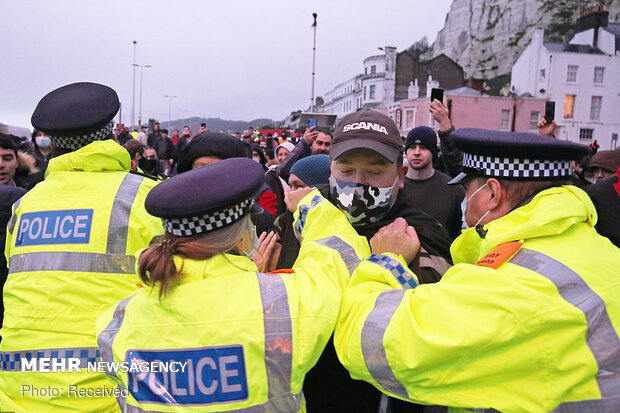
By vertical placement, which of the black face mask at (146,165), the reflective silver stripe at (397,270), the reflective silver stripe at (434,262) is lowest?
the reflective silver stripe at (434,262)

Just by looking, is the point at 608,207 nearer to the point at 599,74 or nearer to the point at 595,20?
the point at 599,74

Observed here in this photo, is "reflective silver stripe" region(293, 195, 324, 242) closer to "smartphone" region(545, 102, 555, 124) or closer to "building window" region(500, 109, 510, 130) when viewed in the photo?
"smartphone" region(545, 102, 555, 124)

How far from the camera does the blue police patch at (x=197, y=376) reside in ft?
5.80

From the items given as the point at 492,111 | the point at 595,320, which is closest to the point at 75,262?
the point at 595,320

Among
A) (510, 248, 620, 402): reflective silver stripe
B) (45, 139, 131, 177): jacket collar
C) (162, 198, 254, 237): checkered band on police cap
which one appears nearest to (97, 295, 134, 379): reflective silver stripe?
(162, 198, 254, 237): checkered band on police cap

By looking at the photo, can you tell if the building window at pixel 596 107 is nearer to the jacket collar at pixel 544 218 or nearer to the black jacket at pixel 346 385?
the black jacket at pixel 346 385

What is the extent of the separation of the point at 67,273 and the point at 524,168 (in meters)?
2.29

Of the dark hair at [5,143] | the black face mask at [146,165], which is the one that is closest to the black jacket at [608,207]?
the dark hair at [5,143]

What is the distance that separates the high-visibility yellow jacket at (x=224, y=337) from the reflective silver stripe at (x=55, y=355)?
27.4 inches

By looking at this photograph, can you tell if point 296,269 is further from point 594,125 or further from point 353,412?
point 594,125

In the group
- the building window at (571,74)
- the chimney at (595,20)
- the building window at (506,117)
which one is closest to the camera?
the building window at (506,117)

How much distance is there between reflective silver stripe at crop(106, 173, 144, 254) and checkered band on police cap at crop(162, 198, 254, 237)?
2.56 ft

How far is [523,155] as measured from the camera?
1.95 metres

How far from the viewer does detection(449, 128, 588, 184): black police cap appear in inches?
75.2
